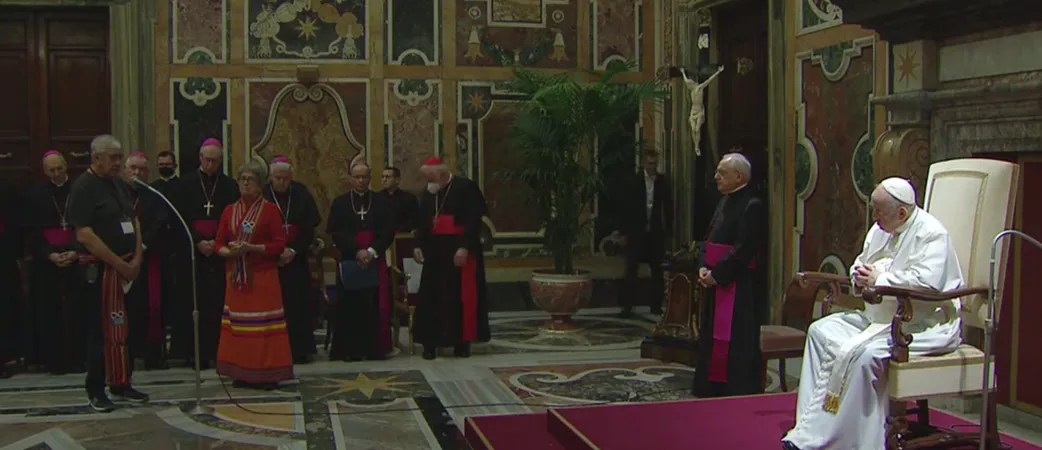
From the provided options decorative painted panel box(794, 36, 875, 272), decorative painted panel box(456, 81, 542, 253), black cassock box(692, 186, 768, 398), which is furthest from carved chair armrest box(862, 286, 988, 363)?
decorative painted panel box(456, 81, 542, 253)

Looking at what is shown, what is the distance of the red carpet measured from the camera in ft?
15.2

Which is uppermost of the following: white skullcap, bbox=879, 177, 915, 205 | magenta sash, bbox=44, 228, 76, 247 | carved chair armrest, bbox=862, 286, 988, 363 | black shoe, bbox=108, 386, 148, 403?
white skullcap, bbox=879, 177, 915, 205

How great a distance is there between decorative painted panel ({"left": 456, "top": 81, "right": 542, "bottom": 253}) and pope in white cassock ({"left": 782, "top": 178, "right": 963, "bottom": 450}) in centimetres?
613

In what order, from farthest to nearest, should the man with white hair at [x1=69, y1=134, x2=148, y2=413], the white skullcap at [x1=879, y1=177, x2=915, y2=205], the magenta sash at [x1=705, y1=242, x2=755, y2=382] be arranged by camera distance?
the magenta sash at [x1=705, y1=242, x2=755, y2=382] → the man with white hair at [x1=69, y1=134, x2=148, y2=413] → the white skullcap at [x1=879, y1=177, x2=915, y2=205]

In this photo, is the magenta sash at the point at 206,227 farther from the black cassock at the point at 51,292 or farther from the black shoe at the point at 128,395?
the black shoe at the point at 128,395

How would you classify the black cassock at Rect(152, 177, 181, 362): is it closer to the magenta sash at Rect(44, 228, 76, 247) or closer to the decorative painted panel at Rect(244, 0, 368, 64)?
the magenta sash at Rect(44, 228, 76, 247)

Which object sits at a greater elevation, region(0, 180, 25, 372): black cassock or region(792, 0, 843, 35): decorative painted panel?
region(792, 0, 843, 35): decorative painted panel

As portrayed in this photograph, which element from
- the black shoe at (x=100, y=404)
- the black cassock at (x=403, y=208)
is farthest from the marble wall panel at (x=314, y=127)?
the black shoe at (x=100, y=404)

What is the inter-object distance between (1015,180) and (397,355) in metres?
4.79

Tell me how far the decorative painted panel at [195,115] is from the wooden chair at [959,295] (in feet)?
22.4

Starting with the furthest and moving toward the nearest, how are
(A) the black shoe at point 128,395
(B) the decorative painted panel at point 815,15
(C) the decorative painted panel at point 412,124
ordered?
1. (C) the decorative painted panel at point 412,124
2. (B) the decorative painted panel at point 815,15
3. (A) the black shoe at point 128,395

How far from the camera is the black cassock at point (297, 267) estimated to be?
7.57 m

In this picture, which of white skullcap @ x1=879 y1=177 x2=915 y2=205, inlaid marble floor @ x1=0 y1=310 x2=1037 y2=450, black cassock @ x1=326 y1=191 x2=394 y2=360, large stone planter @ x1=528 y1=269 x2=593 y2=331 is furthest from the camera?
large stone planter @ x1=528 y1=269 x2=593 y2=331

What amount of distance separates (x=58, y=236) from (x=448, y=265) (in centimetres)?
272
